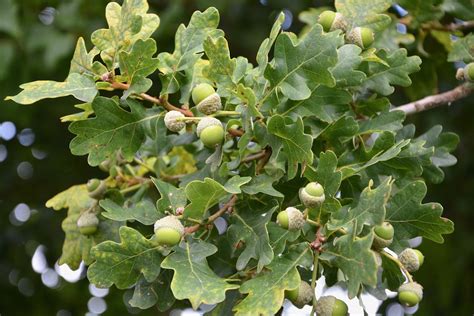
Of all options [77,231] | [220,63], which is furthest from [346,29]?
[77,231]

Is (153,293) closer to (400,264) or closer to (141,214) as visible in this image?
(141,214)

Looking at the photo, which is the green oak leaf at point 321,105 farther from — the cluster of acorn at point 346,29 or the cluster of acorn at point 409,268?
the cluster of acorn at point 409,268

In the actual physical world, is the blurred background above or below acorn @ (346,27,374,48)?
below

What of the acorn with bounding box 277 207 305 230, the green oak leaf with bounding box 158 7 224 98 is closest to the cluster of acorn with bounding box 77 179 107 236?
the green oak leaf with bounding box 158 7 224 98

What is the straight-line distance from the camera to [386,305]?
3.37m

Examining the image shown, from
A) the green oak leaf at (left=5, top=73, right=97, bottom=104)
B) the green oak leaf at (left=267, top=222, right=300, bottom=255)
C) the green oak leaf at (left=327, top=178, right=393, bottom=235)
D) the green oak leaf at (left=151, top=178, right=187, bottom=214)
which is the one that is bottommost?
the green oak leaf at (left=267, top=222, right=300, bottom=255)

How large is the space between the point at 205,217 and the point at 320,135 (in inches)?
12.2

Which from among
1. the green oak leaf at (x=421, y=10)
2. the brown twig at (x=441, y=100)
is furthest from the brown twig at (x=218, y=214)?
the green oak leaf at (x=421, y=10)

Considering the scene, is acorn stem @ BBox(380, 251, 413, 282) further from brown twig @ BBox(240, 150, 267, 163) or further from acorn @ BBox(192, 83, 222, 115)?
acorn @ BBox(192, 83, 222, 115)

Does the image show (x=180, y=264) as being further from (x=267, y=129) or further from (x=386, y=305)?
(x=386, y=305)

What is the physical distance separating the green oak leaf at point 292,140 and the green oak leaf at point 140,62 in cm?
27

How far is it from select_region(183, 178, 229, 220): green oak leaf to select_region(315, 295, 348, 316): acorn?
0.28 m

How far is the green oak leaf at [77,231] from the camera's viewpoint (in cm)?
194

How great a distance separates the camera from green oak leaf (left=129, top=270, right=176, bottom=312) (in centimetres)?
161
